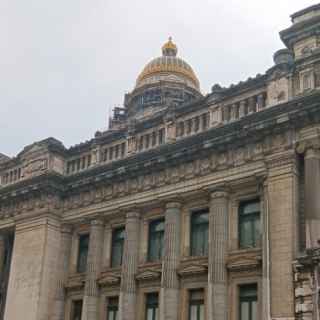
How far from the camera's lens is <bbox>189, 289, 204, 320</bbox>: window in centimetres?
2572

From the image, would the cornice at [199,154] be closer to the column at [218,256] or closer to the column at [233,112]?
the column at [233,112]

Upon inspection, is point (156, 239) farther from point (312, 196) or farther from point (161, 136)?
point (312, 196)

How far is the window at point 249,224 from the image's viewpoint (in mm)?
25266

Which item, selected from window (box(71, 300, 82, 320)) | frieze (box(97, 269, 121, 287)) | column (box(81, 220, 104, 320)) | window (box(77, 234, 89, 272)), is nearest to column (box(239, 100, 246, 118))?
column (box(81, 220, 104, 320))

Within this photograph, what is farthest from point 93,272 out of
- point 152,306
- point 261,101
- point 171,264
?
point 261,101

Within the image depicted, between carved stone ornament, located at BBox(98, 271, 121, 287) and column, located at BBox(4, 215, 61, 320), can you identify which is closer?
carved stone ornament, located at BBox(98, 271, 121, 287)

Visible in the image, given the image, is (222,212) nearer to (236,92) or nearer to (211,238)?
(211,238)

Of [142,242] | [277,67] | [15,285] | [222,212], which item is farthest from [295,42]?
[15,285]

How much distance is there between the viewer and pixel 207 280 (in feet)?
83.8

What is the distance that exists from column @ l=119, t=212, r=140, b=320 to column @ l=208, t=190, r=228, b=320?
4.18 meters

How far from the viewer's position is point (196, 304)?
85.3ft

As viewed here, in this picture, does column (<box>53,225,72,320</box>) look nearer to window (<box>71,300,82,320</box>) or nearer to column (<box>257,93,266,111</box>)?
window (<box>71,300,82,320</box>)

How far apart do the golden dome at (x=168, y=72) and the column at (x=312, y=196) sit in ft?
100

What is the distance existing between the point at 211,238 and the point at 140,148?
6.50 meters
